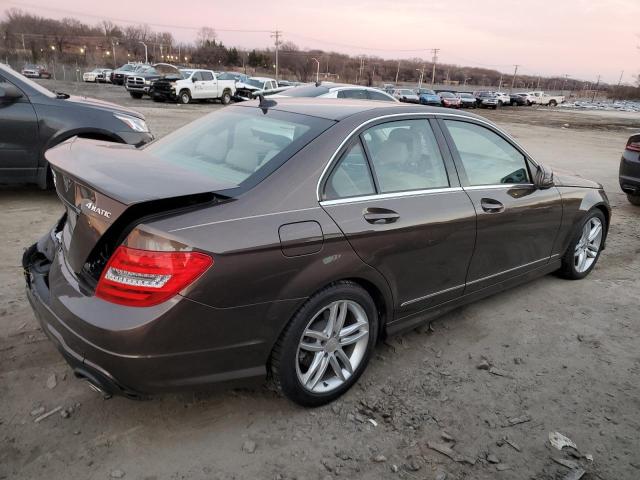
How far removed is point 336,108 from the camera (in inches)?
119

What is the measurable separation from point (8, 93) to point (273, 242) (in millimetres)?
5031

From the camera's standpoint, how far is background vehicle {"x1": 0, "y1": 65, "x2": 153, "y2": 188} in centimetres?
567

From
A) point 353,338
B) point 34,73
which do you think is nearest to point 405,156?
point 353,338

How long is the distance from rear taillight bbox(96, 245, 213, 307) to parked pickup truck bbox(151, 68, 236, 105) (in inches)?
1038

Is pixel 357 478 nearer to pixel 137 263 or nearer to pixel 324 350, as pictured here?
pixel 324 350

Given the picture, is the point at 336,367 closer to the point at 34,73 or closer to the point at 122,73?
the point at 122,73

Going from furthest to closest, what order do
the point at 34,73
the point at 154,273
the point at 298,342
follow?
the point at 34,73 → the point at 298,342 → the point at 154,273

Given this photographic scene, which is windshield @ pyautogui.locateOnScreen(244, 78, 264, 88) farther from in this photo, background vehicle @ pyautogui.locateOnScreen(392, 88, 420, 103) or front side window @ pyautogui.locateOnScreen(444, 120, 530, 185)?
front side window @ pyautogui.locateOnScreen(444, 120, 530, 185)

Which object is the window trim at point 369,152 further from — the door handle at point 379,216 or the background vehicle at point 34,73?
the background vehicle at point 34,73

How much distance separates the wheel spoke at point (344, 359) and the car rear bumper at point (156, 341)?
50 centimetres

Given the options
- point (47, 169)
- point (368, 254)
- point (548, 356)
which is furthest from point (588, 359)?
point (47, 169)

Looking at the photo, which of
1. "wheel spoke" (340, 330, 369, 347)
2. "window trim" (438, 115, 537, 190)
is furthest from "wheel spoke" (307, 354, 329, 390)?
"window trim" (438, 115, 537, 190)

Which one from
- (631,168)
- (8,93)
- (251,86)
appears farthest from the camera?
(251,86)

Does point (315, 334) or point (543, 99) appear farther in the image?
point (543, 99)
